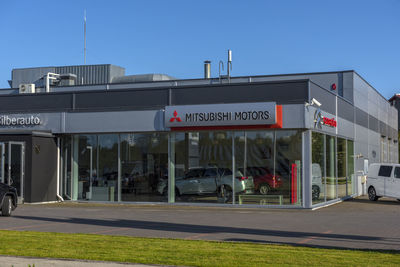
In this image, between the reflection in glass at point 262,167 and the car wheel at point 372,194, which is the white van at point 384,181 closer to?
the car wheel at point 372,194

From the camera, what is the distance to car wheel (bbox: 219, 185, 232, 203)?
22703 mm

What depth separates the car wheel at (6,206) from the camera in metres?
17.3

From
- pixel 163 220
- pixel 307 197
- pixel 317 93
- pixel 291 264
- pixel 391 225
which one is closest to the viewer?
pixel 291 264

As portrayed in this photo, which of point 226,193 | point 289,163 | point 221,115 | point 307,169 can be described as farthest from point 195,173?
point 307,169

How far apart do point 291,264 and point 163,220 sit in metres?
8.48

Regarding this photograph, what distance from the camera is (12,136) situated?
23.8 m

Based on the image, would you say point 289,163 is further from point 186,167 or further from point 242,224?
point 242,224

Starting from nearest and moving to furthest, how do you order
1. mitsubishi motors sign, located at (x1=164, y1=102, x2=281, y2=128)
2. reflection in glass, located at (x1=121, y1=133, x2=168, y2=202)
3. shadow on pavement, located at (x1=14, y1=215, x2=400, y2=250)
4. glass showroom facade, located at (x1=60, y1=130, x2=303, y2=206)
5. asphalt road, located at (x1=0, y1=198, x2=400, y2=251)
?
1. shadow on pavement, located at (x1=14, y1=215, x2=400, y2=250)
2. asphalt road, located at (x1=0, y1=198, x2=400, y2=251)
3. mitsubishi motors sign, located at (x1=164, y1=102, x2=281, y2=128)
4. glass showroom facade, located at (x1=60, y1=130, x2=303, y2=206)
5. reflection in glass, located at (x1=121, y1=133, x2=168, y2=202)

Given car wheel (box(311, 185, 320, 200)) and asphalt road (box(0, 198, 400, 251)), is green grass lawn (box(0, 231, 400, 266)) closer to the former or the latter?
asphalt road (box(0, 198, 400, 251))

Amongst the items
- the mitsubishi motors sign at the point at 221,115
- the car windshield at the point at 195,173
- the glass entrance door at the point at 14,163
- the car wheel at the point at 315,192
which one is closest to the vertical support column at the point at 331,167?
the car wheel at the point at 315,192

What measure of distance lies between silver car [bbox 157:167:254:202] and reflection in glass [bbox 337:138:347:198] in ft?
20.3

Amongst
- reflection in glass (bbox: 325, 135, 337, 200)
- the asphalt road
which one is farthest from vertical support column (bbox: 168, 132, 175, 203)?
reflection in glass (bbox: 325, 135, 337, 200)

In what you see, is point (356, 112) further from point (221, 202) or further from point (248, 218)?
point (248, 218)

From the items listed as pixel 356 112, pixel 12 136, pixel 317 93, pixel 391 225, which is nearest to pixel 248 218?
pixel 391 225
